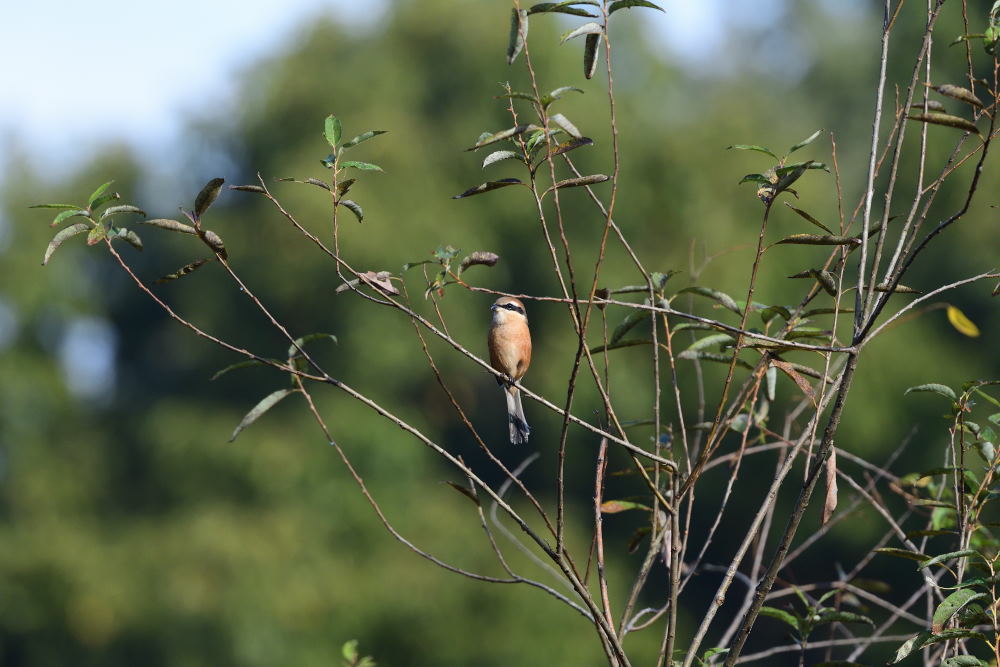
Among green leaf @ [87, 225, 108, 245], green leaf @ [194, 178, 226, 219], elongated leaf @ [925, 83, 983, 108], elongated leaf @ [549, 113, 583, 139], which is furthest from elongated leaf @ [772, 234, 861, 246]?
green leaf @ [87, 225, 108, 245]

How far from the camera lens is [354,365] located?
1761cm

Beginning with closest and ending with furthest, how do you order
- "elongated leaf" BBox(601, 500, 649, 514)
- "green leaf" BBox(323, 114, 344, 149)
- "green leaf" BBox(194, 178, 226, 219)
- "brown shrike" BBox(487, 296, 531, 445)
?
"green leaf" BBox(194, 178, 226, 219)
"green leaf" BBox(323, 114, 344, 149)
"elongated leaf" BBox(601, 500, 649, 514)
"brown shrike" BBox(487, 296, 531, 445)

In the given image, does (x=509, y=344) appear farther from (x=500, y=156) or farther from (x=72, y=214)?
(x=72, y=214)

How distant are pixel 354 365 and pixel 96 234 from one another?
15552 millimetres

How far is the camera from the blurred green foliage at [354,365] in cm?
1523

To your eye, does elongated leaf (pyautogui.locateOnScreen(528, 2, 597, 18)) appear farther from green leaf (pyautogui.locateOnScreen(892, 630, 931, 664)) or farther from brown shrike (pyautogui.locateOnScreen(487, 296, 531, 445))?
brown shrike (pyautogui.locateOnScreen(487, 296, 531, 445))

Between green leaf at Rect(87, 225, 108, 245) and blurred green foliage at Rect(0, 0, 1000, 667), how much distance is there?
38.5 ft

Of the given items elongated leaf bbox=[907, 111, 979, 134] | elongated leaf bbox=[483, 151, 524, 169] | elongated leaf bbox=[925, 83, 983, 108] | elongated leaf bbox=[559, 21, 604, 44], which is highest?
elongated leaf bbox=[559, 21, 604, 44]

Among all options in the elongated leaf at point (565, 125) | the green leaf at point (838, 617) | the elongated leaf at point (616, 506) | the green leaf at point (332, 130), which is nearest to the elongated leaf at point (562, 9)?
the elongated leaf at point (565, 125)

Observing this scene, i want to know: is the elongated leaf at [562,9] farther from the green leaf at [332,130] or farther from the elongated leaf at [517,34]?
the green leaf at [332,130]

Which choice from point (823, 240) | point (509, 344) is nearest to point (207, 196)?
point (823, 240)

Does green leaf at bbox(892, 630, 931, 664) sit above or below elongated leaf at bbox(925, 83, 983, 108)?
below

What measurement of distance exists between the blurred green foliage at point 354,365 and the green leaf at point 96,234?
38.5ft

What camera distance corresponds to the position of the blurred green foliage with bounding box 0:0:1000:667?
1523 cm
